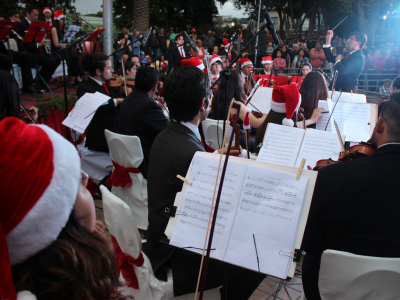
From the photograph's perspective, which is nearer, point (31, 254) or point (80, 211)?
point (31, 254)

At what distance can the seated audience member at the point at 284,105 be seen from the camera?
2.58 m

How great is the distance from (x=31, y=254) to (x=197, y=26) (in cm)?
2314

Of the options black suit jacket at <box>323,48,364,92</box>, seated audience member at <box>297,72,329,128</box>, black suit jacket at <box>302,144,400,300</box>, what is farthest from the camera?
black suit jacket at <box>323,48,364,92</box>

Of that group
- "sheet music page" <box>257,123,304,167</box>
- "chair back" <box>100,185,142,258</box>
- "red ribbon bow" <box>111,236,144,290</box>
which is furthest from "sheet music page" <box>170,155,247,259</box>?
"sheet music page" <box>257,123,304,167</box>

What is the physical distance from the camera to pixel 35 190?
2.44ft

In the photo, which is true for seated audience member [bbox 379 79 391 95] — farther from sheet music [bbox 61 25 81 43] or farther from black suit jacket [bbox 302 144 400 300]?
black suit jacket [bbox 302 144 400 300]

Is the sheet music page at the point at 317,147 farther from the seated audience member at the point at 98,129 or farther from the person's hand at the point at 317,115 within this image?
the seated audience member at the point at 98,129

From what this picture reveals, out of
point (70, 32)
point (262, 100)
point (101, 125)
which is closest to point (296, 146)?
point (262, 100)

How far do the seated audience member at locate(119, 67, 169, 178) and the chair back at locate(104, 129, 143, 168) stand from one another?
0.48 feet

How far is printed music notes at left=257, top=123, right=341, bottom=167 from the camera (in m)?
2.09

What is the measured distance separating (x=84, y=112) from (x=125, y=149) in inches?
25.5

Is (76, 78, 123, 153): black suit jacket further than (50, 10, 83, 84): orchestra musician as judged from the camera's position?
No

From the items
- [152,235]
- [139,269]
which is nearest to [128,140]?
[152,235]

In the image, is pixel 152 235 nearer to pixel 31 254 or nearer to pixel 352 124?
pixel 31 254
